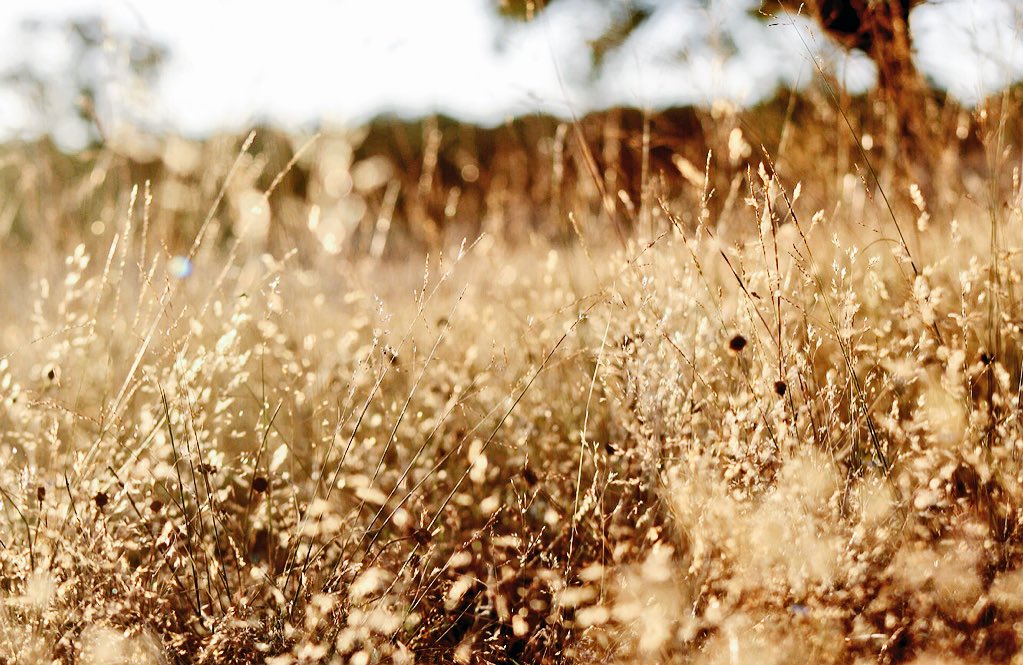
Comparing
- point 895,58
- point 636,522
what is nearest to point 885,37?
point 895,58

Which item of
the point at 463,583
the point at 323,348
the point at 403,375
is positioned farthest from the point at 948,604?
the point at 323,348

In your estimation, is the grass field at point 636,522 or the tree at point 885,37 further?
the tree at point 885,37

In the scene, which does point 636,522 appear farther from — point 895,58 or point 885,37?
point 885,37

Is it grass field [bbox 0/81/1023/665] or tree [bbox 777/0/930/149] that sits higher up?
tree [bbox 777/0/930/149]

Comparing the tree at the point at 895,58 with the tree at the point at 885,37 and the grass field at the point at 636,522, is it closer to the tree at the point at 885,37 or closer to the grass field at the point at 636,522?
the tree at the point at 885,37

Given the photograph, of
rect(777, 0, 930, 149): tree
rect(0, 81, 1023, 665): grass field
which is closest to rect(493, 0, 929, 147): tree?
rect(777, 0, 930, 149): tree

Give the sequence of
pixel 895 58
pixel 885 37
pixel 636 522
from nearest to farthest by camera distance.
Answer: pixel 636 522
pixel 895 58
pixel 885 37

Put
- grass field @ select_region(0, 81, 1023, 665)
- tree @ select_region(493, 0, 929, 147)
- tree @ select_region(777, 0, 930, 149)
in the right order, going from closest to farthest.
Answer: grass field @ select_region(0, 81, 1023, 665), tree @ select_region(493, 0, 929, 147), tree @ select_region(777, 0, 930, 149)

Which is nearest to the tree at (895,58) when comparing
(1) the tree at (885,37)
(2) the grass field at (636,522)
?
(1) the tree at (885,37)

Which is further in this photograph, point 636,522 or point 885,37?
point 885,37

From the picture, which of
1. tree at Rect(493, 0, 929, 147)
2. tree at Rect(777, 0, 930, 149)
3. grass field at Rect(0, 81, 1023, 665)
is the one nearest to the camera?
grass field at Rect(0, 81, 1023, 665)

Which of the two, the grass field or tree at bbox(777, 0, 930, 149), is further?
tree at bbox(777, 0, 930, 149)

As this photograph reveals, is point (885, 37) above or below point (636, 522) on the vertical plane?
above

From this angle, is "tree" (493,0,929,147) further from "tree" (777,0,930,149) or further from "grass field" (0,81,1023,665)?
"grass field" (0,81,1023,665)
